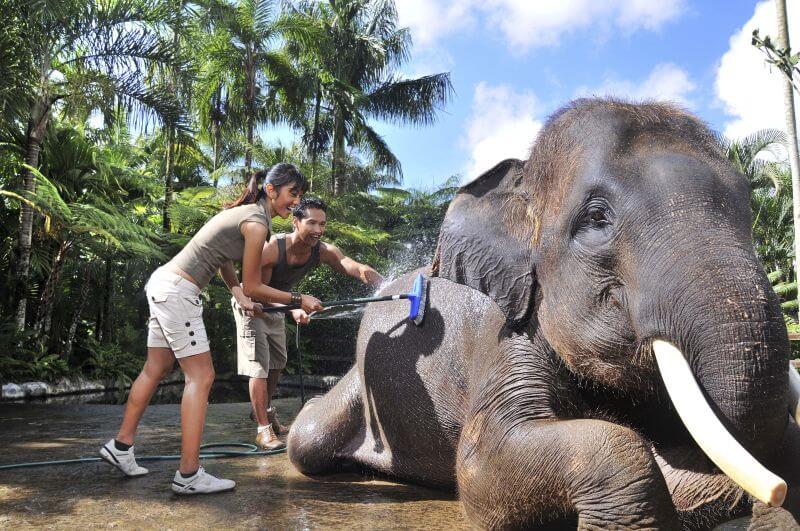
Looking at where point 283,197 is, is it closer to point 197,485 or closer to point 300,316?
point 300,316

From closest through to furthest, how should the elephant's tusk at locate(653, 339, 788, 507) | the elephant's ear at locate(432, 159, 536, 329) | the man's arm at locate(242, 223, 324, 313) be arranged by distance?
the elephant's tusk at locate(653, 339, 788, 507) → the elephant's ear at locate(432, 159, 536, 329) → the man's arm at locate(242, 223, 324, 313)

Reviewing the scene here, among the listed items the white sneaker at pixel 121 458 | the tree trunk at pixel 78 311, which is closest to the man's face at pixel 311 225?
the white sneaker at pixel 121 458

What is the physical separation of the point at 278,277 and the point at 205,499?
2.21m

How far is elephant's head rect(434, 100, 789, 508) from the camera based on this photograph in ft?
6.29

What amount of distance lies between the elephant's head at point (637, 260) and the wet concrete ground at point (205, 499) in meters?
1.19

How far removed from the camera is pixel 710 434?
1852 millimetres

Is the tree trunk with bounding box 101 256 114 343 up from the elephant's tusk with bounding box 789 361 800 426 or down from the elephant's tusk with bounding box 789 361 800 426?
up

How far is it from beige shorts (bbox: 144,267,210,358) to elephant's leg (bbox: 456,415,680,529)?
1.87 metres

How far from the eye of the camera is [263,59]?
2411 centimetres

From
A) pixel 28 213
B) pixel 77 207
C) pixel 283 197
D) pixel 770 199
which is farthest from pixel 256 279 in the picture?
pixel 770 199

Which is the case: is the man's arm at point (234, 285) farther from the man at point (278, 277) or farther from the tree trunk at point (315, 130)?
the tree trunk at point (315, 130)

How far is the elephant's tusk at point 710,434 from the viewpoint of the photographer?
5.62 feet

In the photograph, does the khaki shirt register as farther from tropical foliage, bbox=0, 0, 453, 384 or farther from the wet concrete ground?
tropical foliage, bbox=0, 0, 453, 384

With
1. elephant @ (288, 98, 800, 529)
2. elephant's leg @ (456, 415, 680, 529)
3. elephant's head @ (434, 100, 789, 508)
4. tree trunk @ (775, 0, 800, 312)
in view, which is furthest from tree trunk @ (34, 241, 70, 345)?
tree trunk @ (775, 0, 800, 312)
